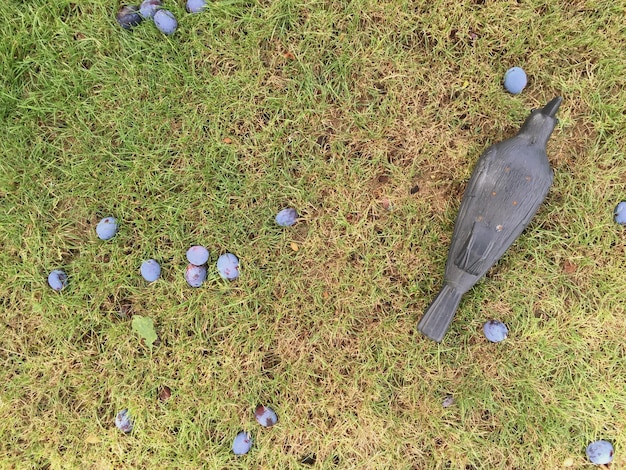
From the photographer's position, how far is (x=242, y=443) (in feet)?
7.71

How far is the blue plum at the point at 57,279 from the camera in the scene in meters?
2.34

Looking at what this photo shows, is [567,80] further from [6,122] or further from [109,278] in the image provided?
[6,122]

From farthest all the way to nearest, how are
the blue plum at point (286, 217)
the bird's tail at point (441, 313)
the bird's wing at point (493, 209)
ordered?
the blue plum at point (286, 217) → the bird's tail at point (441, 313) → the bird's wing at point (493, 209)

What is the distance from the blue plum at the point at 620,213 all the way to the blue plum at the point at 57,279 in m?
2.66

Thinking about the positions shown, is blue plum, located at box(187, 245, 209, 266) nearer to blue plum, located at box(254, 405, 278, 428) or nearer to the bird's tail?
blue plum, located at box(254, 405, 278, 428)

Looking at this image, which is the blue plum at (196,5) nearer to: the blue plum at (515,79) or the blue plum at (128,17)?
the blue plum at (128,17)

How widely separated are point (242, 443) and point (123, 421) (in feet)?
1.93

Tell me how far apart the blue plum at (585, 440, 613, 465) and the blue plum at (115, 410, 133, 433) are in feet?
7.28

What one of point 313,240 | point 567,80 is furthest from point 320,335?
point 567,80

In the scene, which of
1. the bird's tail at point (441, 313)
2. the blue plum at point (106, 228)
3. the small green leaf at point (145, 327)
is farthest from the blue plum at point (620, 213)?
the blue plum at point (106, 228)

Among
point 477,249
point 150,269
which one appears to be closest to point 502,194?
point 477,249

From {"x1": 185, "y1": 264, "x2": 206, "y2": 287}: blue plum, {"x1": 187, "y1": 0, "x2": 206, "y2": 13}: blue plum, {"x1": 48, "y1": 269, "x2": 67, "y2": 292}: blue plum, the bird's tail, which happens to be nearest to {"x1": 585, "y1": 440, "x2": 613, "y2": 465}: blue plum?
the bird's tail

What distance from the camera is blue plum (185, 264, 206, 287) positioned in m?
2.32

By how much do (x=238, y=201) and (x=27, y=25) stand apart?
4.27ft
